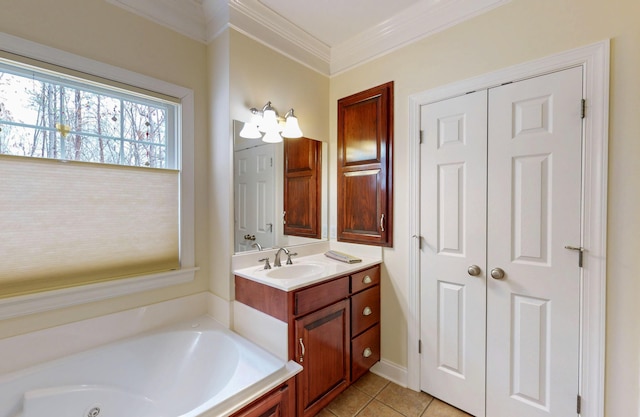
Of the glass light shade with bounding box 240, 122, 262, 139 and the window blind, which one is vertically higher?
the glass light shade with bounding box 240, 122, 262, 139

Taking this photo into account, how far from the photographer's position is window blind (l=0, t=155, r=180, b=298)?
51.6 inches

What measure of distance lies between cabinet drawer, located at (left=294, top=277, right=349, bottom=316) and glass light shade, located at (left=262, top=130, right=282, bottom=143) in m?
1.07

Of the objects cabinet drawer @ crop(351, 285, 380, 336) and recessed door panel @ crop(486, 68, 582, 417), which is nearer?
recessed door panel @ crop(486, 68, 582, 417)

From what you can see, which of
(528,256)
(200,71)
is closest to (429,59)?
(528,256)

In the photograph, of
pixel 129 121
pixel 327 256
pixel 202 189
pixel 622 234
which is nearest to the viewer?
pixel 622 234

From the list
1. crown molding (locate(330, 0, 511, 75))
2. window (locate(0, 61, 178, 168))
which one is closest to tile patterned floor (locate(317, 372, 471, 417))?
window (locate(0, 61, 178, 168))

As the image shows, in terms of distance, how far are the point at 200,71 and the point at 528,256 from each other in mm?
2407

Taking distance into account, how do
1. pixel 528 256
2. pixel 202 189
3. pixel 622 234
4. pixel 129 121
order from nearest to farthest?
pixel 622 234 < pixel 528 256 < pixel 129 121 < pixel 202 189

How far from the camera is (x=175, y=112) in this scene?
1856 millimetres

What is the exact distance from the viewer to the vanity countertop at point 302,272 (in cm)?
158

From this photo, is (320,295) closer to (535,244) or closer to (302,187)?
(302,187)

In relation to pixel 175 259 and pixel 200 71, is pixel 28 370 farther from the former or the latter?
pixel 200 71

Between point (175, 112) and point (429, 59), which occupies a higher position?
point (429, 59)

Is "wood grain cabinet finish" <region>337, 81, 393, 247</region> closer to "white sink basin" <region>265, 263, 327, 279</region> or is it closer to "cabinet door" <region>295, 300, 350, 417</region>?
"white sink basin" <region>265, 263, 327, 279</region>
